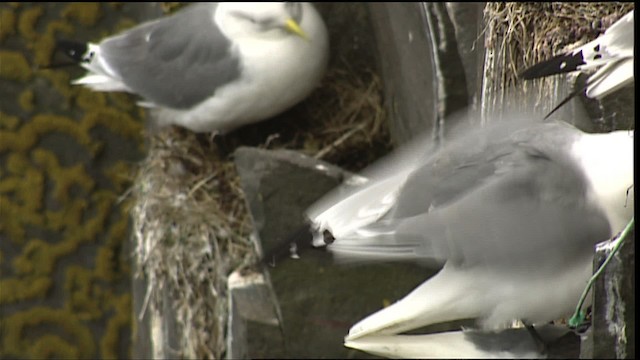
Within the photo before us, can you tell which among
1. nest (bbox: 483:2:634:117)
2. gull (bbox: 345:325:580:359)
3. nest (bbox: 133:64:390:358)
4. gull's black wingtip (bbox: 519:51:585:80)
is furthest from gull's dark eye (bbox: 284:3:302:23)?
gull (bbox: 345:325:580:359)

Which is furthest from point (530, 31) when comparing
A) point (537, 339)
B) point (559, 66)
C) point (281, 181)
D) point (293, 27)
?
point (293, 27)

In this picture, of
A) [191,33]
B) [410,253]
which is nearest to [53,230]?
[191,33]

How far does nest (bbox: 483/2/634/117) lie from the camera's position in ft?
1.60

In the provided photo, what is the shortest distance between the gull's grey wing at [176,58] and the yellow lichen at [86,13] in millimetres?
88

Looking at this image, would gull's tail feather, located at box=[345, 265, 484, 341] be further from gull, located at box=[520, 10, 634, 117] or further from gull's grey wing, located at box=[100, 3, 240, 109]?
gull's grey wing, located at box=[100, 3, 240, 109]

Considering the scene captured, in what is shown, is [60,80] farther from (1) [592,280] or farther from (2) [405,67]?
(1) [592,280]

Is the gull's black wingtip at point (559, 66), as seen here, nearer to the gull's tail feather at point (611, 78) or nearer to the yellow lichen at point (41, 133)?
the gull's tail feather at point (611, 78)

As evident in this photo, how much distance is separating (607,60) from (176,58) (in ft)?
2.47

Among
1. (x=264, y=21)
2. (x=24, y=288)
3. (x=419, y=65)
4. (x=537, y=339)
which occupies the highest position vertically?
(x=264, y=21)

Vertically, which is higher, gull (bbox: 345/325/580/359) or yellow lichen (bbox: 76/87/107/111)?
yellow lichen (bbox: 76/87/107/111)

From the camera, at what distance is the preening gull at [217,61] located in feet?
3.43

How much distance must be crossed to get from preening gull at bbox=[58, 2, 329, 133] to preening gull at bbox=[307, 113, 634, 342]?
2.25ft

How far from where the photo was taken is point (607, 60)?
367mm

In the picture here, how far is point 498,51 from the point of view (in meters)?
0.51
